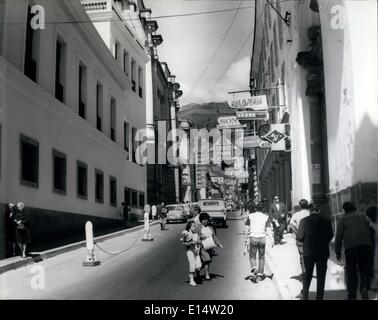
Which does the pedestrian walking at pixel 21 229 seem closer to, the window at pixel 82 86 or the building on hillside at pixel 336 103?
the building on hillside at pixel 336 103

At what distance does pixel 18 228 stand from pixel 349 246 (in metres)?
8.49

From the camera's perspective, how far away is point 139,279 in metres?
10.0

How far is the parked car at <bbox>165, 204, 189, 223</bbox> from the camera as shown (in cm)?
2677

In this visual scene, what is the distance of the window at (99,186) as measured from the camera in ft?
71.3

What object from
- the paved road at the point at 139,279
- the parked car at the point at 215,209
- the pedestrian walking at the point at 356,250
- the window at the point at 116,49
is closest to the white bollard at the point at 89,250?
the paved road at the point at 139,279

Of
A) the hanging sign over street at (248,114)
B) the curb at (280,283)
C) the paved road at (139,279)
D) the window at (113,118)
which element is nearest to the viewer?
the curb at (280,283)

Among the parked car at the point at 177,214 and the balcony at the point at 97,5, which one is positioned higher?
the balcony at the point at 97,5

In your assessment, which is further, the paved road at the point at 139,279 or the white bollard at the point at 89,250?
the white bollard at the point at 89,250

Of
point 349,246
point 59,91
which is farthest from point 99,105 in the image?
point 349,246

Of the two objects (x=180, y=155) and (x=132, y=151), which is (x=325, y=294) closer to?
(x=132, y=151)

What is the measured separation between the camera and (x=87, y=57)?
21.1 meters

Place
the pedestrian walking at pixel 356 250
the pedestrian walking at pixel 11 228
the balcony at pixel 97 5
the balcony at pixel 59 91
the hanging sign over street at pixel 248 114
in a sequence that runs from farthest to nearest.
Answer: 1. the balcony at pixel 97 5
2. the hanging sign over street at pixel 248 114
3. the balcony at pixel 59 91
4. the pedestrian walking at pixel 11 228
5. the pedestrian walking at pixel 356 250

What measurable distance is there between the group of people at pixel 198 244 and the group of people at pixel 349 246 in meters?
2.46

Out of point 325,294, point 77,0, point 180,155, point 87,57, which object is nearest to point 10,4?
point 77,0
